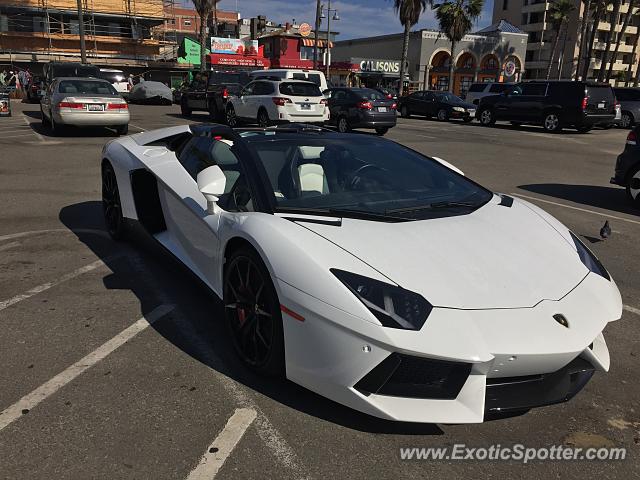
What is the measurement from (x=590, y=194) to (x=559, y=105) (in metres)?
12.6

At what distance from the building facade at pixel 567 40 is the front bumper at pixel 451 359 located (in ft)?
267

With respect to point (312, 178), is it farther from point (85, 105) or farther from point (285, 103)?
point (285, 103)

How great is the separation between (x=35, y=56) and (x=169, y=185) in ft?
159

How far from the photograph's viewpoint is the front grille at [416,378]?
221 cm

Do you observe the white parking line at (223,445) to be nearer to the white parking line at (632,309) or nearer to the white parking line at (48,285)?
the white parking line at (48,285)

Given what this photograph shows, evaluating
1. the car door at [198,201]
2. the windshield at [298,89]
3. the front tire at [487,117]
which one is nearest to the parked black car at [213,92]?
the windshield at [298,89]

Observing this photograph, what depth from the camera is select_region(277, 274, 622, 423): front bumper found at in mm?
2195

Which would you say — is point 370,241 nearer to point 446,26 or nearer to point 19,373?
point 19,373

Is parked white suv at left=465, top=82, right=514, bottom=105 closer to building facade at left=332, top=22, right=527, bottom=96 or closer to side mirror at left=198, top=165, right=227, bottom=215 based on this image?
building facade at left=332, top=22, right=527, bottom=96

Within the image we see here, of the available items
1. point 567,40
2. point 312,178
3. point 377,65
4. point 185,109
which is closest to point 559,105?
point 185,109

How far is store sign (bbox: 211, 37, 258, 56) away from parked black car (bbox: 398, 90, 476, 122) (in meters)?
27.2

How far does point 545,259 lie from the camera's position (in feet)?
9.24

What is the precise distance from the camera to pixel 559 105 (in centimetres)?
1986

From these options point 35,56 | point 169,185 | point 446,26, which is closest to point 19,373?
point 169,185
